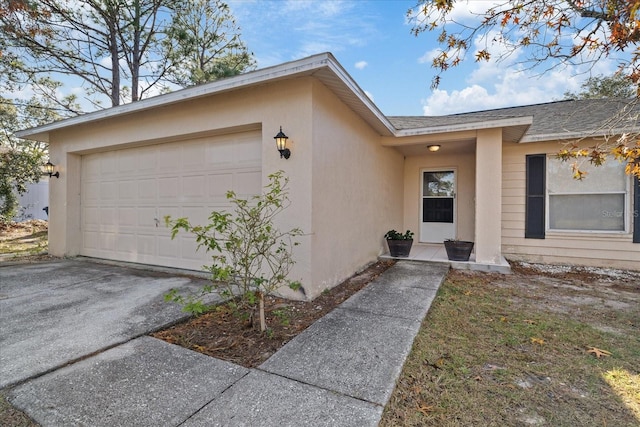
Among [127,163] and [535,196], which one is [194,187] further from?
[535,196]

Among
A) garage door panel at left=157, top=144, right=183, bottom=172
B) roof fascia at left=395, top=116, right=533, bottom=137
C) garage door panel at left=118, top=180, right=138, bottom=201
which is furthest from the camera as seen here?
garage door panel at left=118, top=180, right=138, bottom=201

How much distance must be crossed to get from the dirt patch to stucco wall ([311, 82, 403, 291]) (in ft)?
1.77

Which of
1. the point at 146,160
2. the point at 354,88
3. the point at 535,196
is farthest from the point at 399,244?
the point at 146,160

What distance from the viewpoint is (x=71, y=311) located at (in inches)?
129

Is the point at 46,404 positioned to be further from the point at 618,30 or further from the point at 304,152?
the point at 618,30

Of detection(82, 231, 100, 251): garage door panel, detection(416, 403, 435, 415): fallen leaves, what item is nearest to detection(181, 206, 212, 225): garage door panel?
detection(82, 231, 100, 251): garage door panel

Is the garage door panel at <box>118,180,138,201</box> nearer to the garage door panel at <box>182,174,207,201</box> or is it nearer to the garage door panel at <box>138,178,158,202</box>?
the garage door panel at <box>138,178,158,202</box>

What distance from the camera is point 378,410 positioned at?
1.72 metres

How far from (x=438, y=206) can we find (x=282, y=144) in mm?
5394

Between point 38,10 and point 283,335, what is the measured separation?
10.5 metres

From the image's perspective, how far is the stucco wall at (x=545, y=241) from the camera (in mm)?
5551

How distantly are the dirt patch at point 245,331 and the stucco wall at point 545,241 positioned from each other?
4664 millimetres

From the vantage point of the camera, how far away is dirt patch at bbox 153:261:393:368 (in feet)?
8.14

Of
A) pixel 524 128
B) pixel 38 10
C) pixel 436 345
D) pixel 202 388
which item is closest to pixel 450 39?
pixel 524 128
